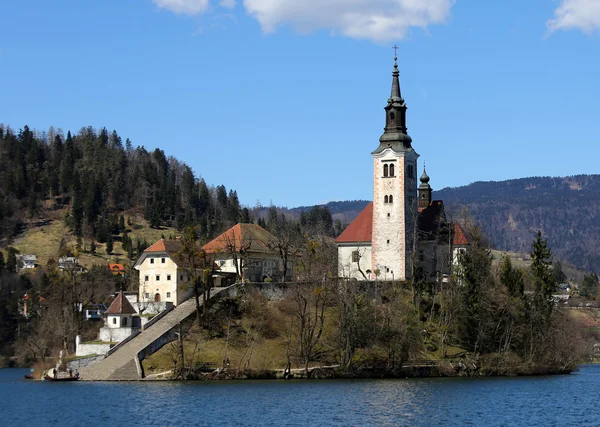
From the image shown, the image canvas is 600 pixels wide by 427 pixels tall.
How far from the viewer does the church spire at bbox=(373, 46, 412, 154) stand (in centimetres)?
9200

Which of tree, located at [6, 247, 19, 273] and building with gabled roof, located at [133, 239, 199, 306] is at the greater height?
tree, located at [6, 247, 19, 273]

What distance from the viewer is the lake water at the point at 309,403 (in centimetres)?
5109

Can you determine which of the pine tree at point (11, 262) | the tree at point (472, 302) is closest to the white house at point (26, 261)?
the pine tree at point (11, 262)

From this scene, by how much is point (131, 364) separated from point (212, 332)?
7890mm

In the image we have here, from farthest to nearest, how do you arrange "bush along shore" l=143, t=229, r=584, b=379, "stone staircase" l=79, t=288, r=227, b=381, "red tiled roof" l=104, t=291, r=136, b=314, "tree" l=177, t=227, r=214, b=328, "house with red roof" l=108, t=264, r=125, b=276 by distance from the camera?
"house with red roof" l=108, t=264, r=125, b=276 → "red tiled roof" l=104, t=291, r=136, b=314 → "tree" l=177, t=227, r=214, b=328 → "bush along shore" l=143, t=229, r=584, b=379 → "stone staircase" l=79, t=288, r=227, b=381

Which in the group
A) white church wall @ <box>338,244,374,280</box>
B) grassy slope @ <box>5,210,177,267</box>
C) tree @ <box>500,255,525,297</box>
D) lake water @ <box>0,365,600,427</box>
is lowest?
lake water @ <box>0,365,600,427</box>

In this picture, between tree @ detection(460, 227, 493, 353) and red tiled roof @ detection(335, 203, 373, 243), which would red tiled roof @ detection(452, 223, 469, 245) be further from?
tree @ detection(460, 227, 493, 353)

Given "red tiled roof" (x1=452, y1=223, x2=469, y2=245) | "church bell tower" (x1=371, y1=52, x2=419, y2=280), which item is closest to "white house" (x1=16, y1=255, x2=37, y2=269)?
"church bell tower" (x1=371, y1=52, x2=419, y2=280)

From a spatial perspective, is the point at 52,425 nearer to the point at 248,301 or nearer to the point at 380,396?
the point at 380,396

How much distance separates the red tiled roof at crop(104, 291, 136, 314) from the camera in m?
81.9

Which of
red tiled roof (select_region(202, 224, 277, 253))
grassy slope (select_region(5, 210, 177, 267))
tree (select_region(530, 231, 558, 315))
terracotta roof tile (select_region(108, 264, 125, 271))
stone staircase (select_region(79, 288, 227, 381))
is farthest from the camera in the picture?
grassy slope (select_region(5, 210, 177, 267))

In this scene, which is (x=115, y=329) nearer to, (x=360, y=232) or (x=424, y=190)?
(x=360, y=232)

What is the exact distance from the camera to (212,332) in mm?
79812

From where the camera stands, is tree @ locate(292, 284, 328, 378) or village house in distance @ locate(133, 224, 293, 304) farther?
village house in distance @ locate(133, 224, 293, 304)
